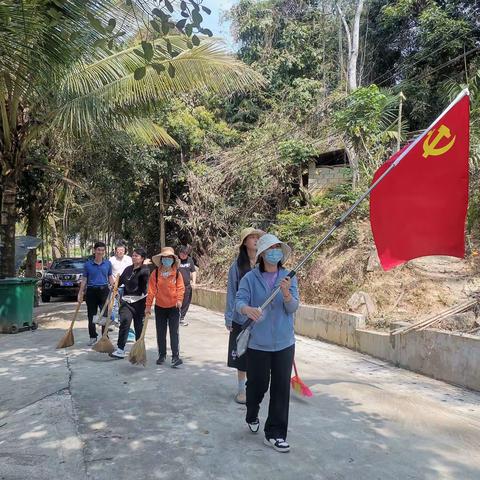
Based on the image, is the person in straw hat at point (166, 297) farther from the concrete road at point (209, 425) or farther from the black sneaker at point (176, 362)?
the concrete road at point (209, 425)

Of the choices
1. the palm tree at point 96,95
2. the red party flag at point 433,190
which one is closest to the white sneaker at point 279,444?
the red party flag at point 433,190

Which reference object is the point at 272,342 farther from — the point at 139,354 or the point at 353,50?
Answer: the point at 353,50

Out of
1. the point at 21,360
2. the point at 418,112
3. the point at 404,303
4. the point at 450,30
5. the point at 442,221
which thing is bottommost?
the point at 21,360

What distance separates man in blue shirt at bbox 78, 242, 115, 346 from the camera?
329 inches

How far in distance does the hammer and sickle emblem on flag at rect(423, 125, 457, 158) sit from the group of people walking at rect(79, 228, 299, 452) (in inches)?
61.6

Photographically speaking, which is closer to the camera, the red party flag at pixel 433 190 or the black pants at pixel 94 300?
the red party flag at pixel 433 190

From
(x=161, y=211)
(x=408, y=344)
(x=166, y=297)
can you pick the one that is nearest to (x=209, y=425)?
(x=166, y=297)

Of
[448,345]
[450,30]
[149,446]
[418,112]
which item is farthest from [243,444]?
[450,30]

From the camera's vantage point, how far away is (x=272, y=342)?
4000 millimetres

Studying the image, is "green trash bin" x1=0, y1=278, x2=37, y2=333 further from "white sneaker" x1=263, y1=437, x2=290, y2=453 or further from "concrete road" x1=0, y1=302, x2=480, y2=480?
"white sneaker" x1=263, y1=437, x2=290, y2=453

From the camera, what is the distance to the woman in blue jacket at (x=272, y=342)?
3998 millimetres

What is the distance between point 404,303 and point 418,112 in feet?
34.1

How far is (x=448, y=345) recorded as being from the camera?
20.9 feet

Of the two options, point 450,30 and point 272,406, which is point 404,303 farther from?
point 450,30
